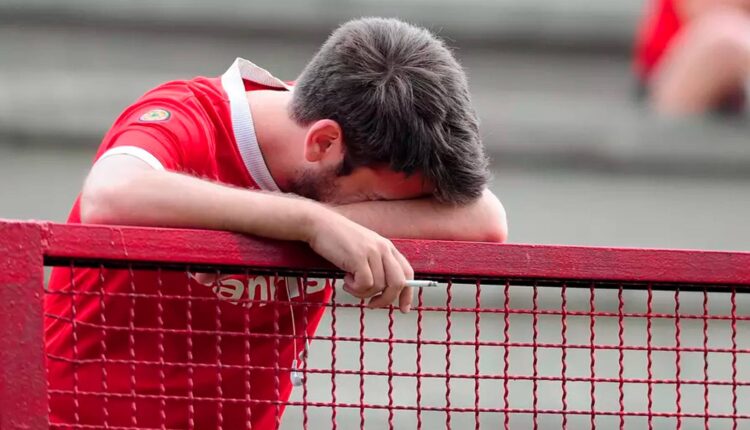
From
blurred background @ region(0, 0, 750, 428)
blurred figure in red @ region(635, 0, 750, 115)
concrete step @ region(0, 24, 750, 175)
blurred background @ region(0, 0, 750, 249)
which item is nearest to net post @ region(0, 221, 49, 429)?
blurred background @ region(0, 0, 750, 428)

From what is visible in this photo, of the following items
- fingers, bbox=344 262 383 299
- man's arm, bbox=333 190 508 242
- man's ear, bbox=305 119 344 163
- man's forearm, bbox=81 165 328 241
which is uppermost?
man's ear, bbox=305 119 344 163

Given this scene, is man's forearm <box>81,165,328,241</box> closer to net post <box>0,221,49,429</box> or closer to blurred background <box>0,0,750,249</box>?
net post <box>0,221,49,429</box>

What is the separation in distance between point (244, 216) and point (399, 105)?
0.32m

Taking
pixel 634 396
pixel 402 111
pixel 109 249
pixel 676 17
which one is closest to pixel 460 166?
pixel 402 111

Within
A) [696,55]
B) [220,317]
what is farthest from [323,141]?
[696,55]

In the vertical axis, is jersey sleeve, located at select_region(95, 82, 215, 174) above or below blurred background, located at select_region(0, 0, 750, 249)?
below

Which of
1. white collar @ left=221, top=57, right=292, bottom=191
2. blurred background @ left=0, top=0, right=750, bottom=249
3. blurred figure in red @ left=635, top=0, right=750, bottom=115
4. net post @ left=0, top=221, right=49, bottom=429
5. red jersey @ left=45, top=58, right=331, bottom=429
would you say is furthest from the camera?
blurred background @ left=0, top=0, right=750, bottom=249

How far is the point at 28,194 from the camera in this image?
18.0ft

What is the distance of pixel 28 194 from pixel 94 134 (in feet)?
1.27

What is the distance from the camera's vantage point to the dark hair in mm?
1833

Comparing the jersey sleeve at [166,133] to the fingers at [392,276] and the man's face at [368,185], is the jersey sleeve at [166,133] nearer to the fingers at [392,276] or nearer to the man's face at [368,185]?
the man's face at [368,185]

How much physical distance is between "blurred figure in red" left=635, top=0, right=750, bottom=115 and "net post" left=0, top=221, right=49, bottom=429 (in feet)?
14.3

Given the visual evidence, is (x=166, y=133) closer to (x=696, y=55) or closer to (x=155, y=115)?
(x=155, y=115)

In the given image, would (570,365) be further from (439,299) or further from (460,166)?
(460,166)
